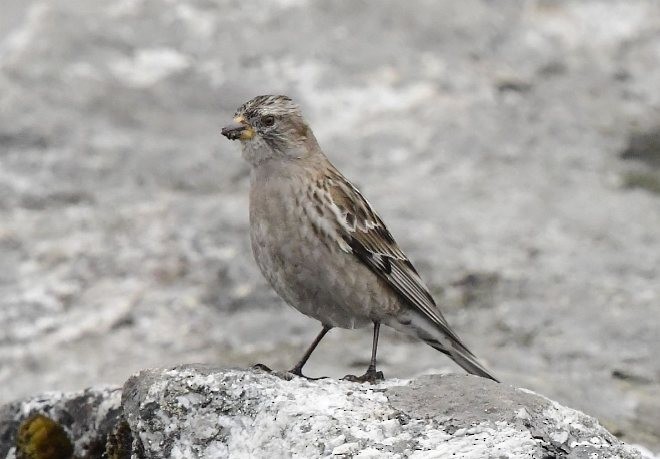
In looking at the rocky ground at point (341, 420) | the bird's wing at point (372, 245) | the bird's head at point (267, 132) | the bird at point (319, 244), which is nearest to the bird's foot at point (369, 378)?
the bird at point (319, 244)

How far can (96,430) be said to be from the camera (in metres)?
5.60

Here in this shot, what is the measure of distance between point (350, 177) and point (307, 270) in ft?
11.9

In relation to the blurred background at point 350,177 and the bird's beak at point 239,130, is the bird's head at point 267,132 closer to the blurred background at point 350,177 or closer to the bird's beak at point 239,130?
the bird's beak at point 239,130

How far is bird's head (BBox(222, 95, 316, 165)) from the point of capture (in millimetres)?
6527

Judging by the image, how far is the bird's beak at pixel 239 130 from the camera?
6470 mm

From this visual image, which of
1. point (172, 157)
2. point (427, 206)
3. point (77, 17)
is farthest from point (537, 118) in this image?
point (77, 17)

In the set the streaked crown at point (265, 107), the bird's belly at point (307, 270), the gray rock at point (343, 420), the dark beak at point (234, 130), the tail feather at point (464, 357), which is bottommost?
the gray rock at point (343, 420)

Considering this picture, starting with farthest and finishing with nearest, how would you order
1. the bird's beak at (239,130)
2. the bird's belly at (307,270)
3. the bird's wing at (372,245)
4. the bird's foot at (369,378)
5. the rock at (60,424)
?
the bird's beak at (239,130) < the bird's wing at (372,245) < the bird's belly at (307,270) < the rock at (60,424) < the bird's foot at (369,378)

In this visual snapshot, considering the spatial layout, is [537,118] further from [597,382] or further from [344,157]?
[597,382]

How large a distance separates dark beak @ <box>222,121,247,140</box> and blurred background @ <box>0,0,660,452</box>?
5.35ft

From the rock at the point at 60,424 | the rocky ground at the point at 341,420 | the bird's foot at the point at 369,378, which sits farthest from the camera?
the rock at the point at 60,424

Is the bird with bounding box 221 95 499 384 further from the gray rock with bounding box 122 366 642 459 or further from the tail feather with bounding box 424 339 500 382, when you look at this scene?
the gray rock with bounding box 122 366 642 459

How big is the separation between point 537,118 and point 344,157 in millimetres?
1754

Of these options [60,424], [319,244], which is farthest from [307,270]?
[60,424]
